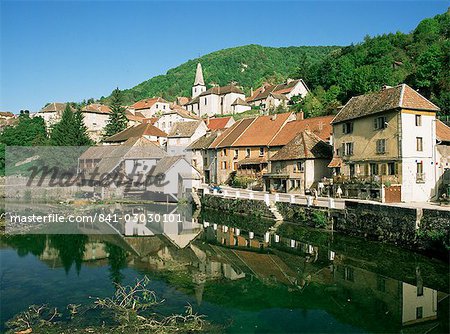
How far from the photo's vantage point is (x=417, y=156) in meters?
27.4

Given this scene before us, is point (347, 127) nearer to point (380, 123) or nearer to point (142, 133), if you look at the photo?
point (380, 123)

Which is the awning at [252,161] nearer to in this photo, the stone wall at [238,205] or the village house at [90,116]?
the stone wall at [238,205]

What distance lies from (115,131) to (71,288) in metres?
61.7

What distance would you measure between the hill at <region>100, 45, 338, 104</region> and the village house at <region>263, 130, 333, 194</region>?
101 metres

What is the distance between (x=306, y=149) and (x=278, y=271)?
62.3ft

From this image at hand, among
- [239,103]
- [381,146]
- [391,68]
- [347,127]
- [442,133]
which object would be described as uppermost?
[239,103]

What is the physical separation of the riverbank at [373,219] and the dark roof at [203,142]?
866 inches

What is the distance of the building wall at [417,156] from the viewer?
27078 mm

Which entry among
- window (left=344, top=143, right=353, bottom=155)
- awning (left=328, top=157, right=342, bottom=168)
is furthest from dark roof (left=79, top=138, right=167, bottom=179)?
window (left=344, top=143, right=353, bottom=155)

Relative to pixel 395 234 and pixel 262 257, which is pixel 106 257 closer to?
pixel 262 257

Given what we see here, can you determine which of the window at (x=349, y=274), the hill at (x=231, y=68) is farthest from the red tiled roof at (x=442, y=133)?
the hill at (x=231, y=68)

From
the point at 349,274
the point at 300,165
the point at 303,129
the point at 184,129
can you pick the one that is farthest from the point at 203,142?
the point at 349,274

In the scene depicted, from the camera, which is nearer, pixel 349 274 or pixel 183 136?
pixel 349 274

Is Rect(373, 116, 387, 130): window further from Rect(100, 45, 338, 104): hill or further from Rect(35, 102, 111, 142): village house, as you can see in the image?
Rect(100, 45, 338, 104): hill
